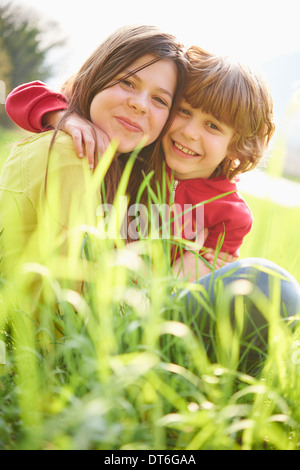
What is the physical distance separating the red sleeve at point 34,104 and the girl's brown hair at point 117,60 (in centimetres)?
6

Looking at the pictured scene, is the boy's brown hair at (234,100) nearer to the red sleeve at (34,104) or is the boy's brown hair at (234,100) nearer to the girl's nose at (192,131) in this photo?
the girl's nose at (192,131)

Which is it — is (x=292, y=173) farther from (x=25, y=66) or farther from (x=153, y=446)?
(x=153, y=446)

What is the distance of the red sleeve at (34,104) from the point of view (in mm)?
1664

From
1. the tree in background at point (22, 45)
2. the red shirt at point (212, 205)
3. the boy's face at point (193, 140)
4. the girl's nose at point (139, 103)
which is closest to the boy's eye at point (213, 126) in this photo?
the boy's face at point (193, 140)

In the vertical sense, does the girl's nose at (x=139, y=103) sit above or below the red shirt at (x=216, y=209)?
above

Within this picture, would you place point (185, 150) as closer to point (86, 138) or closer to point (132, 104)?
point (132, 104)

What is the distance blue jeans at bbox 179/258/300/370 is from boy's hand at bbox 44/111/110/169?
1.73 feet

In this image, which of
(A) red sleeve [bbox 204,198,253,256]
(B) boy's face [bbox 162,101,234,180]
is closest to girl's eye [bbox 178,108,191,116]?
(B) boy's face [bbox 162,101,234,180]

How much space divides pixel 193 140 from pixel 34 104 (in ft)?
2.10

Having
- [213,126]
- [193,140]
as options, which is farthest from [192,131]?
[213,126]

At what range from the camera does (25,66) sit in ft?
48.0

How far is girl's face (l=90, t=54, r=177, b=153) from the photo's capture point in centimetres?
161

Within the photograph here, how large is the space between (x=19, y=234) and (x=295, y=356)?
96 cm

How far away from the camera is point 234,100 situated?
183cm
